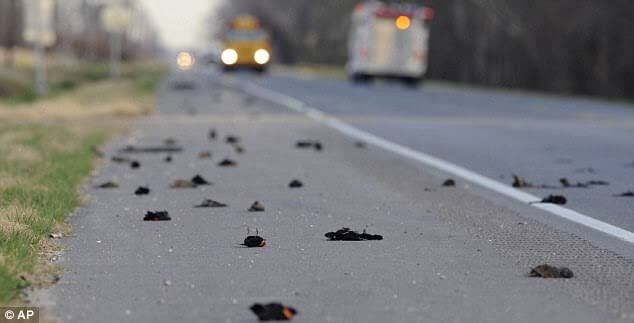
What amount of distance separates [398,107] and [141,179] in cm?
1718

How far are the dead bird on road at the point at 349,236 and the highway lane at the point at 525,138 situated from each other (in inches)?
73.2

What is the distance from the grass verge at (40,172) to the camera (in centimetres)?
655

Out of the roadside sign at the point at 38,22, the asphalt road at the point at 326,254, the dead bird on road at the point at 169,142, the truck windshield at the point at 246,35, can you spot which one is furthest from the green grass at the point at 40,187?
the truck windshield at the point at 246,35

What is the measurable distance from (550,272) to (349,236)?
1.67m

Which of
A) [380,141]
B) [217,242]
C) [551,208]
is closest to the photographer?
[217,242]

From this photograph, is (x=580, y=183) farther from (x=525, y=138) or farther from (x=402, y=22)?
(x=402, y=22)

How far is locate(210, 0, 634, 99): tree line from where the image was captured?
50156 mm

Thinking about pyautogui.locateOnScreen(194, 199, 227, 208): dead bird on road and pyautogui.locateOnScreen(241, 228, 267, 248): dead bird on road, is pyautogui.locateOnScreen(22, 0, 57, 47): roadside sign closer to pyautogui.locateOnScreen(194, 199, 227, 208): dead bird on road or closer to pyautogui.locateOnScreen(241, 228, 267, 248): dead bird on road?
pyautogui.locateOnScreen(194, 199, 227, 208): dead bird on road

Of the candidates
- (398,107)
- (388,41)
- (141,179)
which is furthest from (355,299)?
(388,41)

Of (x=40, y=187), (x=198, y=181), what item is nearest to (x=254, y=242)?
(x=40, y=187)

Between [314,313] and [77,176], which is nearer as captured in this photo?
[314,313]

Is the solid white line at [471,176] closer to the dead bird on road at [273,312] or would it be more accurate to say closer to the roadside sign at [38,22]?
the dead bird on road at [273,312]

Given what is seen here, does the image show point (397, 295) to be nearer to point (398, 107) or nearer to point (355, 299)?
point (355, 299)

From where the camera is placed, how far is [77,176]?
457 inches
